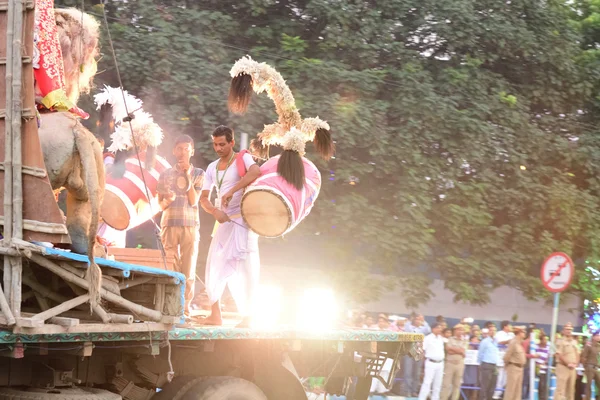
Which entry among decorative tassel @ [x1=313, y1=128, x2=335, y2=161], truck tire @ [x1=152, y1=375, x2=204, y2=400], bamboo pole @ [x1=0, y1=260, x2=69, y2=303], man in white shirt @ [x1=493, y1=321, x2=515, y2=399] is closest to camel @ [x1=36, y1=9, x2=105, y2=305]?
bamboo pole @ [x1=0, y1=260, x2=69, y2=303]

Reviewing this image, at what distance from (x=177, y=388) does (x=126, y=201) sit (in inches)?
62.9

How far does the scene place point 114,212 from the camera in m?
7.82

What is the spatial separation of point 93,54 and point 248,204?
2.08 meters

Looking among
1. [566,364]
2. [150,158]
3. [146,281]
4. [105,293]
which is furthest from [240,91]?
[566,364]

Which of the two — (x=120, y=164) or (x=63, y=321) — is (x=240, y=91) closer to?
(x=120, y=164)

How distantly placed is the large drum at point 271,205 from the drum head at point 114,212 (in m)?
0.99

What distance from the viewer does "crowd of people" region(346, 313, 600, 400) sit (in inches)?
629

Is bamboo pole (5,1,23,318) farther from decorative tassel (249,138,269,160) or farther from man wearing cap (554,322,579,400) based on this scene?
man wearing cap (554,322,579,400)

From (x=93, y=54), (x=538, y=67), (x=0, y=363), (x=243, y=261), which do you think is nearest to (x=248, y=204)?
(x=243, y=261)

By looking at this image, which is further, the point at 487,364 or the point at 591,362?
the point at 591,362

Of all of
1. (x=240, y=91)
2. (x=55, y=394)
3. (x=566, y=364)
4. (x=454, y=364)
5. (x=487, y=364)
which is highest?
(x=240, y=91)

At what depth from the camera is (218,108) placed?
54.3ft

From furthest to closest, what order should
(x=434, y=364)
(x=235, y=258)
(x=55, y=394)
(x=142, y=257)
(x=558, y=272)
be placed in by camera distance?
(x=434, y=364), (x=558, y=272), (x=235, y=258), (x=142, y=257), (x=55, y=394)

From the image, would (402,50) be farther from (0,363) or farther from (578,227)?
(0,363)
